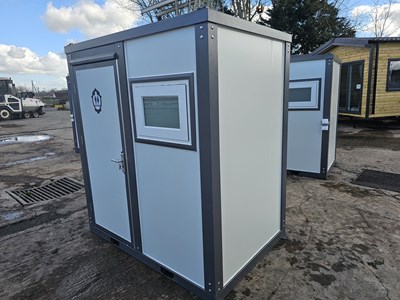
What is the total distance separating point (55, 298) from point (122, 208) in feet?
2.68

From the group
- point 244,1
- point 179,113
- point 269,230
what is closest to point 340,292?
point 269,230

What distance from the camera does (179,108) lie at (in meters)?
1.79

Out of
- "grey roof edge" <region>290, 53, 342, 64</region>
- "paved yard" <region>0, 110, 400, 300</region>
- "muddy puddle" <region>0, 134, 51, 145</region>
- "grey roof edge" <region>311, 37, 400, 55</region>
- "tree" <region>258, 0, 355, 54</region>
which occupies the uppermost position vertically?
"tree" <region>258, 0, 355, 54</region>

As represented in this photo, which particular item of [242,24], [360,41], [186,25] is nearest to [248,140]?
[242,24]

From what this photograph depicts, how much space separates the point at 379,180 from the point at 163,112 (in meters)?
3.84

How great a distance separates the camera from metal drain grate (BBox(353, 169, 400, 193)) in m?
3.97

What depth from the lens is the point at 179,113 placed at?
1.80m

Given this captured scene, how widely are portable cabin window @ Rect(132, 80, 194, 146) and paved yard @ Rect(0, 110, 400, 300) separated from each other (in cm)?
115

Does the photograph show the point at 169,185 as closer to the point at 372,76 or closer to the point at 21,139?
the point at 372,76

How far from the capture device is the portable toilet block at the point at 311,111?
4.13 metres

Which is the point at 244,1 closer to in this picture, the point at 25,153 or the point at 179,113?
the point at 25,153

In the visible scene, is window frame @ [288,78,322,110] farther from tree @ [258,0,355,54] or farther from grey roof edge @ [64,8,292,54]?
tree @ [258,0,355,54]

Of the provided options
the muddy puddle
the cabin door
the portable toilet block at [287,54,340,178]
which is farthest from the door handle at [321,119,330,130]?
the muddy puddle

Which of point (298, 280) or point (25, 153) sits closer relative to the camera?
point (298, 280)
